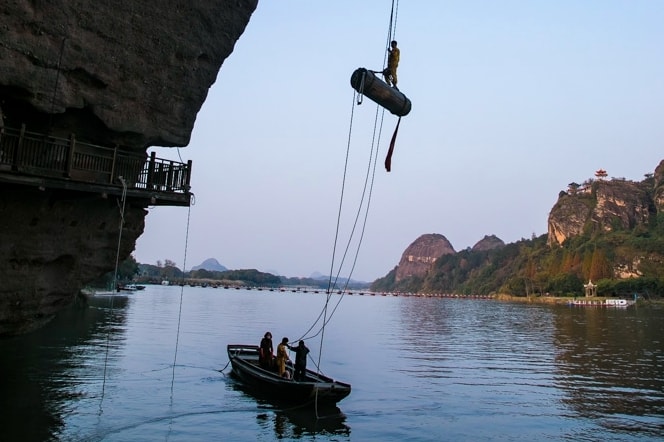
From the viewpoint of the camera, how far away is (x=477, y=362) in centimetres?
3278

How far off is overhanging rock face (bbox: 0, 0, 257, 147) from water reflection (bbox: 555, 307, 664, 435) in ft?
56.1

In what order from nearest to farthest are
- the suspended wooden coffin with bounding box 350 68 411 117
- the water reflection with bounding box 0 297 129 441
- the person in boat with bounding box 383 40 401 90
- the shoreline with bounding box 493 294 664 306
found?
1. the suspended wooden coffin with bounding box 350 68 411 117
2. the person in boat with bounding box 383 40 401 90
3. the water reflection with bounding box 0 297 129 441
4. the shoreline with bounding box 493 294 664 306

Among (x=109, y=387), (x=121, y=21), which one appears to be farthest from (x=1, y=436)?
(x=121, y=21)

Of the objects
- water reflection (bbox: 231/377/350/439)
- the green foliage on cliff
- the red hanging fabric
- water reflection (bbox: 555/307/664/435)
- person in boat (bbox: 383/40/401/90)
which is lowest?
water reflection (bbox: 231/377/350/439)

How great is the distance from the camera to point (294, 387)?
1812 centimetres

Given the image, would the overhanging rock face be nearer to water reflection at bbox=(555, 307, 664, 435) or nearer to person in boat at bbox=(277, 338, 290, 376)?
person in boat at bbox=(277, 338, 290, 376)

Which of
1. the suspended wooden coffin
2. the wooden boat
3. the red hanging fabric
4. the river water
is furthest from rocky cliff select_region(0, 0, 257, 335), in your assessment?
the suspended wooden coffin

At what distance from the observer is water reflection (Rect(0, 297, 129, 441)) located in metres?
15.3

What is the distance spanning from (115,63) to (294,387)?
36.9 ft

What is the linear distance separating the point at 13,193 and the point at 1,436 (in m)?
6.09

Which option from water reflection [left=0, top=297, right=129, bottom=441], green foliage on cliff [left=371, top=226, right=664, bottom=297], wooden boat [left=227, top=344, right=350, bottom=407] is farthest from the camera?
green foliage on cliff [left=371, top=226, right=664, bottom=297]

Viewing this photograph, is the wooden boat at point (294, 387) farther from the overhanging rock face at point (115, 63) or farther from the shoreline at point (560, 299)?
the shoreline at point (560, 299)

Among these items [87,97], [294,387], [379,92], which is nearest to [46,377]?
[294,387]

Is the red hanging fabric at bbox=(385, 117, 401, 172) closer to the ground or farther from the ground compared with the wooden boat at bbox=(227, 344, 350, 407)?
farther from the ground
